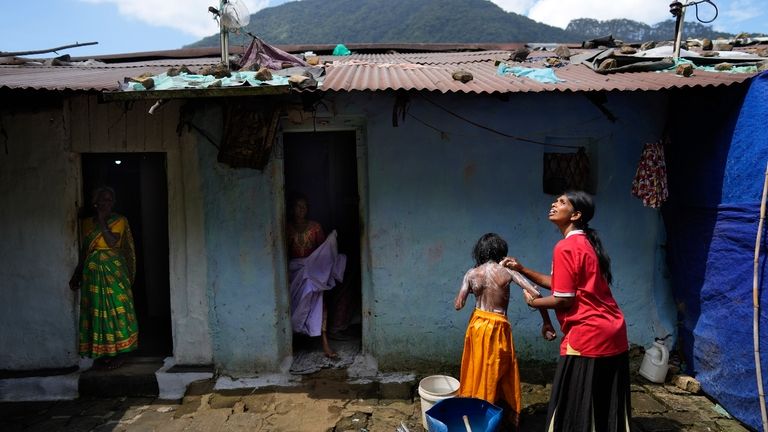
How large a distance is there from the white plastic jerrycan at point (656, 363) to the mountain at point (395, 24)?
31.8 metres

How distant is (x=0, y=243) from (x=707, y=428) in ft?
22.6

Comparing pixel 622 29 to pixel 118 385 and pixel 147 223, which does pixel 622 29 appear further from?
pixel 118 385

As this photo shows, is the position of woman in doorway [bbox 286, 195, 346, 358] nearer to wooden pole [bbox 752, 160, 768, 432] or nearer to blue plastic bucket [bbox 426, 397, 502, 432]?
blue plastic bucket [bbox 426, 397, 502, 432]

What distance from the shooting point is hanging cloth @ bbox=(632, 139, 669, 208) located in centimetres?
470

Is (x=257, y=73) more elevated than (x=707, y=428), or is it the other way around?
(x=257, y=73)

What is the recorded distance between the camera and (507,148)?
493 cm

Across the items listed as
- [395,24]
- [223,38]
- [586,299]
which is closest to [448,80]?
[223,38]

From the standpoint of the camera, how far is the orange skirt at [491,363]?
12.2 feet

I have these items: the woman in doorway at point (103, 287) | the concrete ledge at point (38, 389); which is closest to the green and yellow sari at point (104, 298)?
the woman in doorway at point (103, 287)

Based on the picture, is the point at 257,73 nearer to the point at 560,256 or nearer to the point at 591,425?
the point at 560,256

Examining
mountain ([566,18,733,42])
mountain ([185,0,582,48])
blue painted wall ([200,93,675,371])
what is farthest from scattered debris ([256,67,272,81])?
mountain ([566,18,733,42])

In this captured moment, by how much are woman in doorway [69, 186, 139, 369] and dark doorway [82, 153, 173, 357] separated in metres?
1.10

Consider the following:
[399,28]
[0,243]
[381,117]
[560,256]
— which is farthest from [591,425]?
[399,28]

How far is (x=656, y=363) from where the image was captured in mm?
4824
